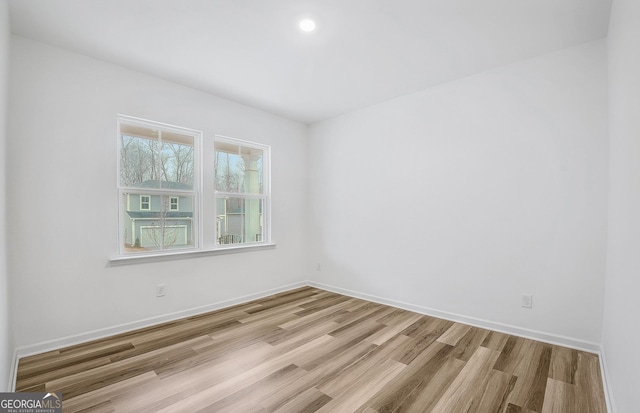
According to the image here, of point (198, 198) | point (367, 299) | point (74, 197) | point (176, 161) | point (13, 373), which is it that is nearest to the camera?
point (13, 373)

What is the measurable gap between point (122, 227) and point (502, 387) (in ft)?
11.6

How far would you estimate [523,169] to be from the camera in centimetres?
290

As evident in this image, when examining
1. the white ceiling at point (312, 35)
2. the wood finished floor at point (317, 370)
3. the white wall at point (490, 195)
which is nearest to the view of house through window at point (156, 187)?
the white ceiling at point (312, 35)

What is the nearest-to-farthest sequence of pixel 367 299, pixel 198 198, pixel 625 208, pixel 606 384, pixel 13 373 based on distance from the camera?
pixel 625 208 → pixel 606 384 → pixel 13 373 → pixel 198 198 → pixel 367 299

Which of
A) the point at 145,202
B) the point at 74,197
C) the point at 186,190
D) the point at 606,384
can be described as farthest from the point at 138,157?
the point at 606,384

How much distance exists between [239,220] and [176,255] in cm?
100

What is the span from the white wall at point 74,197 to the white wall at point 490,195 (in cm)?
223

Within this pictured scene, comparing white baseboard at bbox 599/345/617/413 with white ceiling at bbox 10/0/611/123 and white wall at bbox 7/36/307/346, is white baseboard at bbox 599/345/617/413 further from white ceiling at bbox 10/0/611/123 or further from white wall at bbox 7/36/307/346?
white wall at bbox 7/36/307/346

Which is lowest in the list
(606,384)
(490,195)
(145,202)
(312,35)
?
(606,384)

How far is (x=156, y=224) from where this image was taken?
3355 mm

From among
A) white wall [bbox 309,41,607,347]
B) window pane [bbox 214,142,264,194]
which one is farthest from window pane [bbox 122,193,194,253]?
white wall [bbox 309,41,607,347]

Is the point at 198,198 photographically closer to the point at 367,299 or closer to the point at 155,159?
the point at 155,159

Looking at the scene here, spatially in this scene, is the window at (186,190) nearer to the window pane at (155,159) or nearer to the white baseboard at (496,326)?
the window pane at (155,159)

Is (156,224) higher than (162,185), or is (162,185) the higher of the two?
(162,185)
